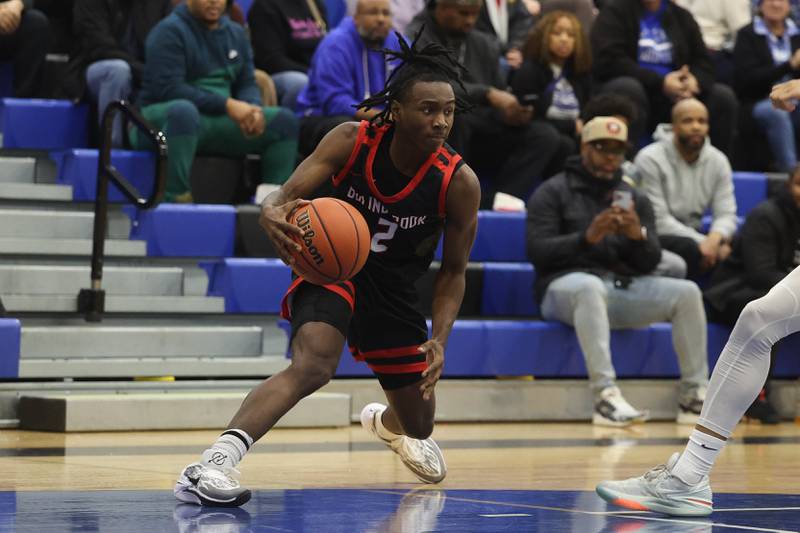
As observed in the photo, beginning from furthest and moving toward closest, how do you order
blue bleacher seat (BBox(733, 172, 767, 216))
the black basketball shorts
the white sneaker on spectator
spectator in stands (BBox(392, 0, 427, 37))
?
blue bleacher seat (BBox(733, 172, 767, 216)), spectator in stands (BBox(392, 0, 427, 37)), the white sneaker on spectator, the black basketball shorts

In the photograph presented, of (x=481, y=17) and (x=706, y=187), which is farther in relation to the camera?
(x=481, y=17)

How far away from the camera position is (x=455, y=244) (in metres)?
4.80

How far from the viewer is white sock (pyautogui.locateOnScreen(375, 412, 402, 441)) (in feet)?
17.8

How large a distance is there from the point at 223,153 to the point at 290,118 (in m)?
0.49

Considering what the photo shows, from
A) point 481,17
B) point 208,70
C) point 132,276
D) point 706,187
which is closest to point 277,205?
point 132,276

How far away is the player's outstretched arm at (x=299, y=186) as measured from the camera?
173 inches

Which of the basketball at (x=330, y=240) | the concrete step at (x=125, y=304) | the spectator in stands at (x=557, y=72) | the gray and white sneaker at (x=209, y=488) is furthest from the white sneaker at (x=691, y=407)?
the gray and white sneaker at (x=209, y=488)

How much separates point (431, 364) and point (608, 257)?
151 inches

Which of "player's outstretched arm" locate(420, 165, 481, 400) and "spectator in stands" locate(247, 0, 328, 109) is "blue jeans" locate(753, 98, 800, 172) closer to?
"spectator in stands" locate(247, 0, 328, 109)

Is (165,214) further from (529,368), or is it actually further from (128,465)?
(128,465)

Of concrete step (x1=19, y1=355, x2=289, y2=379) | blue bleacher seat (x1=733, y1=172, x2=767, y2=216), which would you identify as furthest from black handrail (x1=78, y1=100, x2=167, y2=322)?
blue bleacher seat (x1=733, y1=172, x2=767, y2=216)

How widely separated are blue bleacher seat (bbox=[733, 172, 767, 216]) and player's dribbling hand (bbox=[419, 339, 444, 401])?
19.7ft

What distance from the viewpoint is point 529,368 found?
8195mm

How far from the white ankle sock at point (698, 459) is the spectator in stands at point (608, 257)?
3578mm
